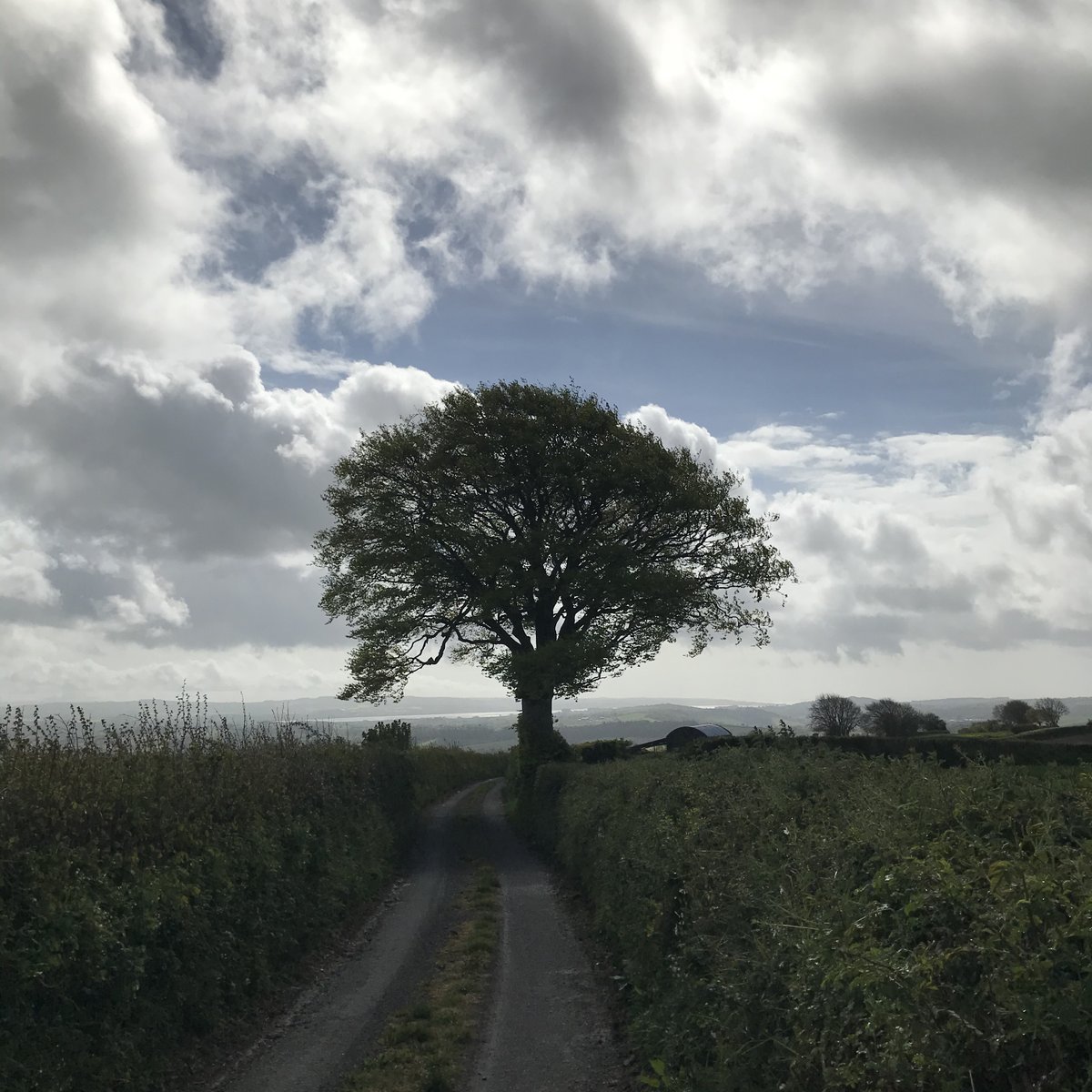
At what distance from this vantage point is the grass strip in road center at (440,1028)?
9344 millimetres

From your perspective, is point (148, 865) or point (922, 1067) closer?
point (922, 1067)

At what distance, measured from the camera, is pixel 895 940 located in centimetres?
546

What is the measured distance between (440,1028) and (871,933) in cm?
708

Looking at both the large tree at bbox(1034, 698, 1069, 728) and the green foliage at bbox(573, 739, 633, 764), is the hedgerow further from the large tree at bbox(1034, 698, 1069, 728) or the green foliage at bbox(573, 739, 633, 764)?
the large tree at bbox(1034, 698, 1069, 728)

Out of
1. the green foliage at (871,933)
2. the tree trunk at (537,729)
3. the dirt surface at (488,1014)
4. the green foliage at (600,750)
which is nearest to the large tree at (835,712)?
the green foliage at (600,750)

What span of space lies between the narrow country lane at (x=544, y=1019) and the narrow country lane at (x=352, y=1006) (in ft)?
4.66

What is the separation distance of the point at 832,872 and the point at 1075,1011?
2863 mm

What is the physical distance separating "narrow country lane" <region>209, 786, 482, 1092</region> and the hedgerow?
0.76m

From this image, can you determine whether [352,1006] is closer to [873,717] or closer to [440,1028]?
[440,1028]

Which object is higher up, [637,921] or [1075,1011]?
[1075,1011]

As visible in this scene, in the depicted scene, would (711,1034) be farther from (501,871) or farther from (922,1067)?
(501,871)

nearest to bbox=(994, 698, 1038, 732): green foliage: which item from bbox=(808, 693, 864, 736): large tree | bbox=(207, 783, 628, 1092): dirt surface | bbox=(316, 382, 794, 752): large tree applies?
bbox=(808, 693, 864, 736): large tree

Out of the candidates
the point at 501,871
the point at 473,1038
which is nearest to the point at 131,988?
the point at 473,1038

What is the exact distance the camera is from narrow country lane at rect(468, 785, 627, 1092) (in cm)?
959
